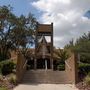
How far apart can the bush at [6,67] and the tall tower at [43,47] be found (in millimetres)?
19292

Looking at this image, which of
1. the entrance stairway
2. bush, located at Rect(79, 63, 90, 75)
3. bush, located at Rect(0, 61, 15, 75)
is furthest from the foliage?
bush, located at Rect(0, 61, 15, 75)

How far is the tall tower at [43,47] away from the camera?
169 feet

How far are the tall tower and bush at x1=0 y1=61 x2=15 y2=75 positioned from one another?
1929cm

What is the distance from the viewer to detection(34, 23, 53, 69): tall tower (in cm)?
5150

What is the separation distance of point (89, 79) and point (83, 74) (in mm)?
4078

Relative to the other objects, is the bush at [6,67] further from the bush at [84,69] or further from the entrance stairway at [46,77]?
the bush at [84,69]

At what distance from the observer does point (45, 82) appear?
29875 millimetres

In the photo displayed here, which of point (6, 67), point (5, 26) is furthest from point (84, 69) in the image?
point (5, 26)

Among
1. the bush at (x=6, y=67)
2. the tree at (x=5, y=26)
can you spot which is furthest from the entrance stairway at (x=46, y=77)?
the tree at (x=5, y=26)

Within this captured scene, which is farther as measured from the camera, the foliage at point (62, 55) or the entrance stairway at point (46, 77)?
the foliage at point (62, 55)

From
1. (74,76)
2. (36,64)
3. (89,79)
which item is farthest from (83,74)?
(36,64)

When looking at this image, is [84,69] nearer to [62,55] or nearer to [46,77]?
[46,77]

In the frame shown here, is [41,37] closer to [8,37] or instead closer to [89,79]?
[8,37]

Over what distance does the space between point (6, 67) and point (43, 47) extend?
2248cm
